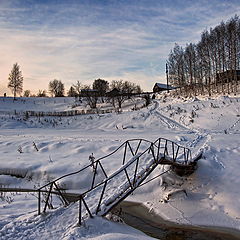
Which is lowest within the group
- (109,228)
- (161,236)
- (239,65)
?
(161,236)

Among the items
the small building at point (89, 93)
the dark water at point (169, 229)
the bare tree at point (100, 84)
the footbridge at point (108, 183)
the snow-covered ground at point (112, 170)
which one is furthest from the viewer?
the bare tree at point (100, 84)

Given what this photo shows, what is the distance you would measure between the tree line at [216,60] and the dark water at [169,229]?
23.4m

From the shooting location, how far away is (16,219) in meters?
5.88

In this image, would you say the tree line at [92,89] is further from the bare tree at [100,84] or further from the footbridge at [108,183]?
the footbridge at [108,183]

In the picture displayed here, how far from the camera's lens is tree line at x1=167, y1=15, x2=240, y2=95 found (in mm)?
31125

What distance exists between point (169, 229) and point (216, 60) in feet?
100.0

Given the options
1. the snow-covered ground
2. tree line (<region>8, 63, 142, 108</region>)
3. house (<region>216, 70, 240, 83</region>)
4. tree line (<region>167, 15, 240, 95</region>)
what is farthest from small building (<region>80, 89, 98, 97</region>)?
the snow-covered ground

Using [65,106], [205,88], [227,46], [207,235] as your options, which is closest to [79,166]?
[207,235]

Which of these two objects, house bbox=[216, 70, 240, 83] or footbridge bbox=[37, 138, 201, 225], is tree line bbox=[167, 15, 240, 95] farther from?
footbridge bbox=[37, 138, 201, 225]

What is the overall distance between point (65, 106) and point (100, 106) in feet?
28.4

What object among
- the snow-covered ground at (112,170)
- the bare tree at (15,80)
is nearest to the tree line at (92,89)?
the bare tree at (15,80)

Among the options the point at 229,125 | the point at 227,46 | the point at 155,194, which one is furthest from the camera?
the point at 227,46

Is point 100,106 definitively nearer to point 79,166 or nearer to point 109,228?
point 79,166

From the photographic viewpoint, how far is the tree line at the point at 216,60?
3112cm
